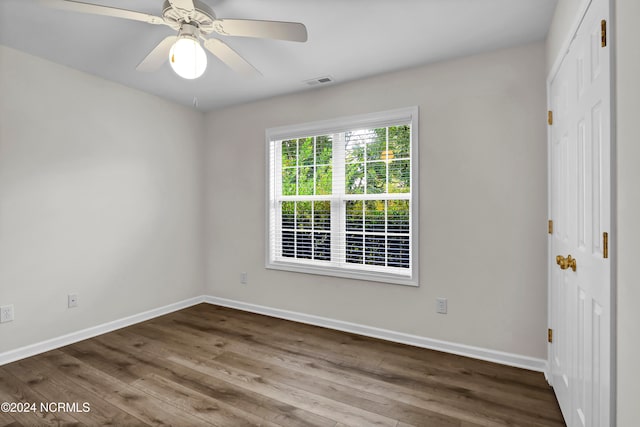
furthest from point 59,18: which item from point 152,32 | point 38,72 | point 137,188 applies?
point 137,188

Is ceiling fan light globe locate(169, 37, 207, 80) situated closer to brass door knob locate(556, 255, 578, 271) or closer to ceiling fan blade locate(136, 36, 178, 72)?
ceiling fan blade locate(136, 36, 178, 72)

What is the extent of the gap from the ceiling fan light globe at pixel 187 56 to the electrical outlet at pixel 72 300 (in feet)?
8.02

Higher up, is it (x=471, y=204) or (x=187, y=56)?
(x=187, y=56)

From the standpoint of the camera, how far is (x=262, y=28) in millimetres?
1850

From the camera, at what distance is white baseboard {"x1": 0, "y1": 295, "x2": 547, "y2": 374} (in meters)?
2.62

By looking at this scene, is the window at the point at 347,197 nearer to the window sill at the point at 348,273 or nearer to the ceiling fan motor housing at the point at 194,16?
the window sill at the point at 348,273

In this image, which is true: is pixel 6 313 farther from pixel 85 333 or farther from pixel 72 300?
pixel 85 333

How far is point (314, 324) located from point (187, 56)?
2732 mm

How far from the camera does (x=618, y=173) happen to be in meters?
1.16

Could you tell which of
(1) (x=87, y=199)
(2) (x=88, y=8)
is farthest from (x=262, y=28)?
(1) (x=87, y=199)

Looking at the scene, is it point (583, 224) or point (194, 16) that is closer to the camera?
point (583, 224)

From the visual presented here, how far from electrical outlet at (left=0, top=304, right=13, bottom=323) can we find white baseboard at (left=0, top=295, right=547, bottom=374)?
0.85ft

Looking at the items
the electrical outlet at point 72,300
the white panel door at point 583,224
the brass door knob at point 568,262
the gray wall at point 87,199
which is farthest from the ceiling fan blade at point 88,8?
the brass door knob at point 568,262

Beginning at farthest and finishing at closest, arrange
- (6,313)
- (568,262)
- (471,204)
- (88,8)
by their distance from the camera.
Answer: (471,204), (6,313), (568,262), (88,8)
